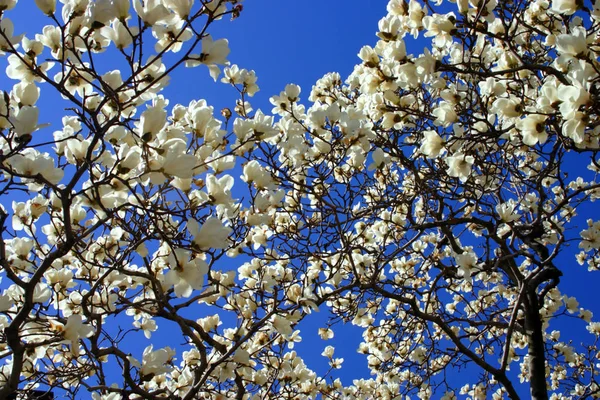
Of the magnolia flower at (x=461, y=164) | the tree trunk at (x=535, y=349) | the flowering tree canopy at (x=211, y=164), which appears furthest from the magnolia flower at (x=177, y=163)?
the tree trunk at (x=535, y=349)

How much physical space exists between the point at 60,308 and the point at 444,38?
90.6 inches

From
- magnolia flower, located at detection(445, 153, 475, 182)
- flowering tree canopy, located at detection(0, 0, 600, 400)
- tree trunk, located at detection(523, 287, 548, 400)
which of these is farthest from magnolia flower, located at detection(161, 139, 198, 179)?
tree trunk, located at detection(523, 287, 548, 400)

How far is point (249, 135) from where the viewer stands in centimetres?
245

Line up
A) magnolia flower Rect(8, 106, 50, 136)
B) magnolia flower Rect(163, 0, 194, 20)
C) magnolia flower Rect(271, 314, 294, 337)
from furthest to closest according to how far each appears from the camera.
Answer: magnolia flower Rect(271, 314, 294, 337) → magnolia flower Rect(163, 0, 194, 20) → magnolia flower Rect(8, 106, 50, 136)

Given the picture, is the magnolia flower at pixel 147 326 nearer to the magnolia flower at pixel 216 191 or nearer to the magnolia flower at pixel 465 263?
the magnolia flower at pixel 216 191

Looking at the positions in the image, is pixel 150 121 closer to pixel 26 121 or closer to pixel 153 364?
pixel 26 121

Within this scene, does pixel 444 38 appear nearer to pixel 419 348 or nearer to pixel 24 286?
pixel 24 286

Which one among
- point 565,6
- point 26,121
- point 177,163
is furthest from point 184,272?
point 565,6

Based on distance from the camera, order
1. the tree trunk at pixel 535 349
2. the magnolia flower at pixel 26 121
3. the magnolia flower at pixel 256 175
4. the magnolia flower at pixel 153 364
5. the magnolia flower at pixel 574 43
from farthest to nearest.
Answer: the tree trunk at pixel 535 349 → the magnolia flower at pixel 256 175 → the magnolia flower at pixel 153 364 → the magnolia flower at pixel 574 43 → the magnolia flower at pixel 26 121

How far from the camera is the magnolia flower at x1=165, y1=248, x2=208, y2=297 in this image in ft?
5.41

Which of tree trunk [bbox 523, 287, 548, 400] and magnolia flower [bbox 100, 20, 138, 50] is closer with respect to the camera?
magnolia flower [bbox 100, 20, 138, 50]

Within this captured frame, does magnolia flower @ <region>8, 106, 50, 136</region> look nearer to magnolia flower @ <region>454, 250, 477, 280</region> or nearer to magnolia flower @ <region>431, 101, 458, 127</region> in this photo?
magnolia flower @ <region>431, 101, 458, 127</region>

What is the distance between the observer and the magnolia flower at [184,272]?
1.65 m

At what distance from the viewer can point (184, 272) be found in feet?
5.45
